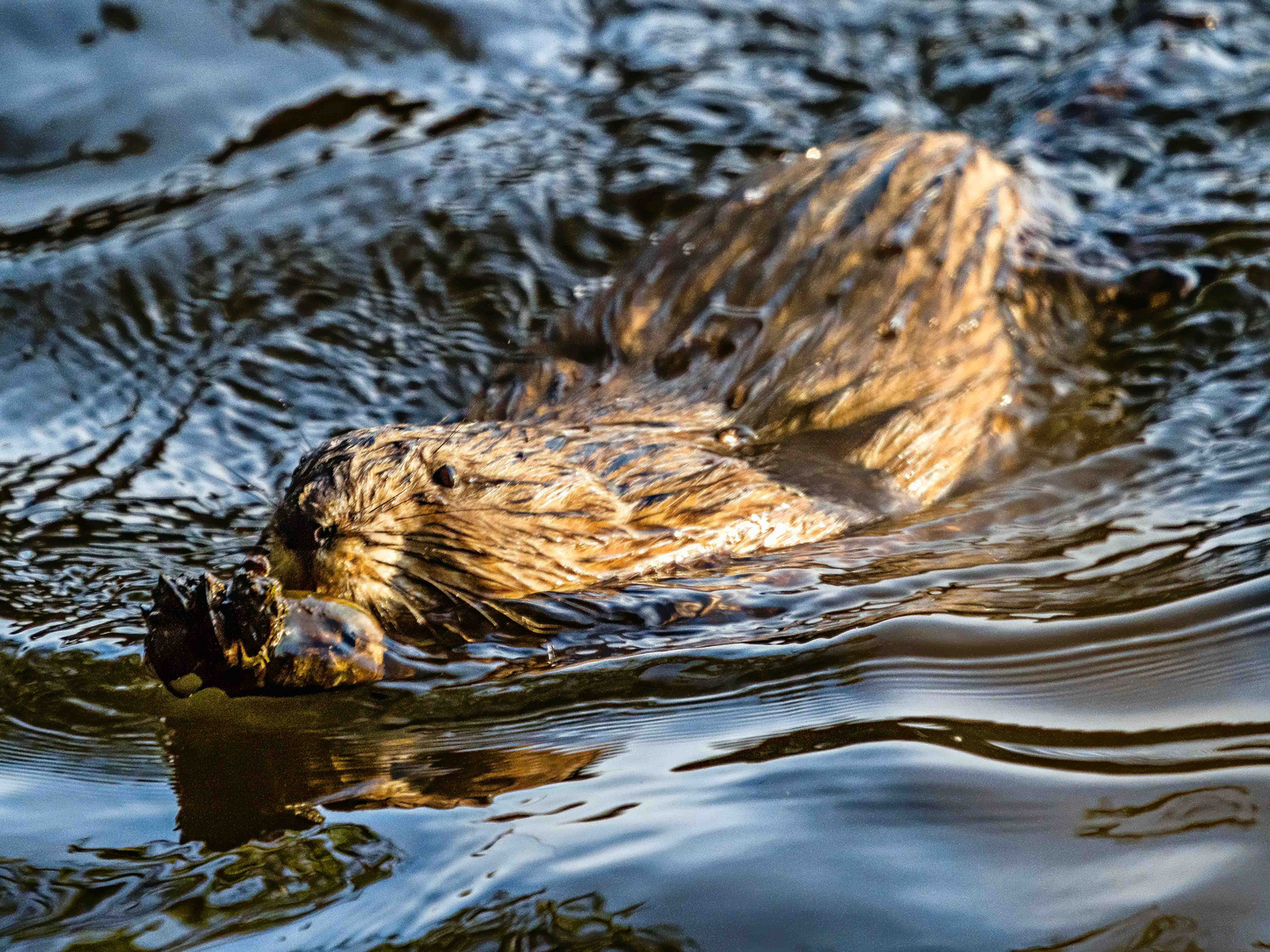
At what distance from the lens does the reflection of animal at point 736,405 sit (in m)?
3.33

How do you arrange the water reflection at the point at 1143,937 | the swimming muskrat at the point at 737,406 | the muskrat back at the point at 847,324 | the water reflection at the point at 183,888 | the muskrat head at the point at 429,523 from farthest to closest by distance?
the muskrat back at the point at 847,324 → the swimming muskrat at the point at 737,406 → the muskrat head at the point at 429,523 → the water reflection at the point at 183,888 → the water reflection at the point at 1143,937

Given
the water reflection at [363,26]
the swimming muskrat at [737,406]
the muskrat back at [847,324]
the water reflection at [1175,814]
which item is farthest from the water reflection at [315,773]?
the water reflection at [363,26]

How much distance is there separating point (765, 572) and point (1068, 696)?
1066 millimetres

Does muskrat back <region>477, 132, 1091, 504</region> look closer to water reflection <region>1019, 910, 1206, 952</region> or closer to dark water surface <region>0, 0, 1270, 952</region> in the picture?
dark water surface <region>0, 0, 1270, 952</region>

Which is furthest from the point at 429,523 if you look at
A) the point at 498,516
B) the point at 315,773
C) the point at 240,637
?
the point at 315,773

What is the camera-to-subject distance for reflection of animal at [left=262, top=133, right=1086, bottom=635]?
3334 mm

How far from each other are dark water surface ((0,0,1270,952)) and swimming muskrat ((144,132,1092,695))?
0.21 metres

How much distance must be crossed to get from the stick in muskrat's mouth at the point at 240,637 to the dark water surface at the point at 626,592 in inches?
3.6

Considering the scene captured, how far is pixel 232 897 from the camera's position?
2.13m

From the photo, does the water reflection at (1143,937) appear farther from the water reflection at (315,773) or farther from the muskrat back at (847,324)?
the muskrat back at (847,324)

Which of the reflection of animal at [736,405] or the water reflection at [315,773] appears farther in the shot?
the reflection of animal at [736,405]

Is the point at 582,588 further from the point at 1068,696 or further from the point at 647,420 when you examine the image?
the point at 1068,696

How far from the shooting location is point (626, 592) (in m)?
3.39

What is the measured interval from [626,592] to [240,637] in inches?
38.4
